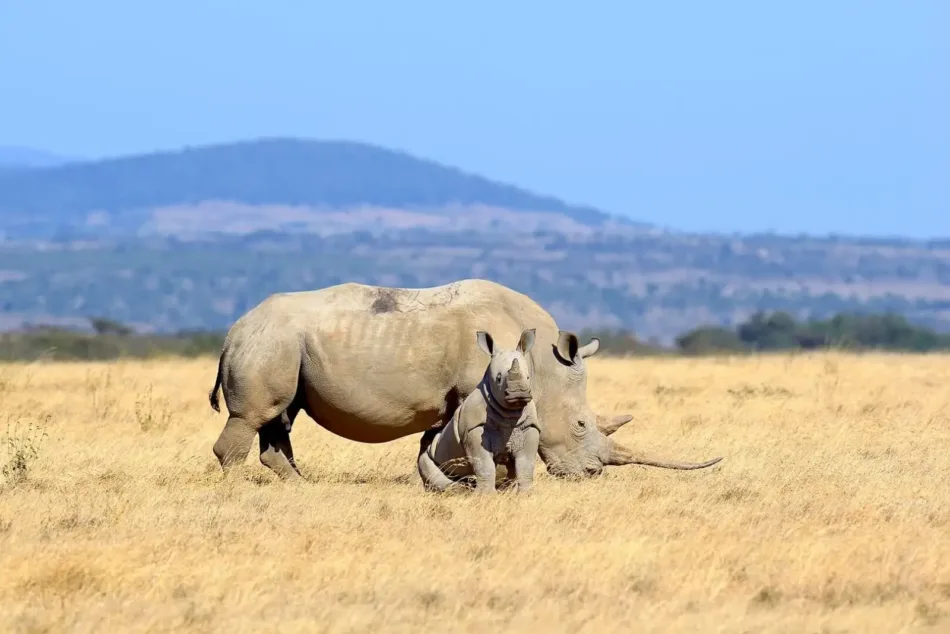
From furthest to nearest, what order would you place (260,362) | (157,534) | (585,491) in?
(260,362) → (585,491) → (157,534)

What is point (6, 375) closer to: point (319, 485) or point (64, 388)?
point (64, 388)

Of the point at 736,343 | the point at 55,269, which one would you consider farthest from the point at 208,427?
the point at 55,269

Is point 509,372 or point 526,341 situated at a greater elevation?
point 526,341

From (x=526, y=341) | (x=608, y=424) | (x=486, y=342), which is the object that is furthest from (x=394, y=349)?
(x=608, y=424)

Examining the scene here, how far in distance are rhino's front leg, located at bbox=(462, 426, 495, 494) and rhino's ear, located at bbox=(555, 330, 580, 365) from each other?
960mm

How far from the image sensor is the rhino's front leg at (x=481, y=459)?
11.6 m

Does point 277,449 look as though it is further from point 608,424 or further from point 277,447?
point 608,424

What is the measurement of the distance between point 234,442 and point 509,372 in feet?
8.36

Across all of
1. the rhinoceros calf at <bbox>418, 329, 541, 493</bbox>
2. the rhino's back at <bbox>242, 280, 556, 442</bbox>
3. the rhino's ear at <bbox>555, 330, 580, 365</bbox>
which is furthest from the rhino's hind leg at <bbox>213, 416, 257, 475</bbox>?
the rhino's ear at <bbox>555, 330, 580, 365</bbox>

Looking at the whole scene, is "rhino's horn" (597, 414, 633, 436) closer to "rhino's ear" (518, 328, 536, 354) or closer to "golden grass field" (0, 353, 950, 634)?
"golden grass field" (0, 353, 950, 634)

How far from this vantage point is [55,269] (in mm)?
195000

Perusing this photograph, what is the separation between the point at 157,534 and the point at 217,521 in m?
0.56

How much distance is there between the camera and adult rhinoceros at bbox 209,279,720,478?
12.3m

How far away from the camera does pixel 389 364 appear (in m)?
12.5
